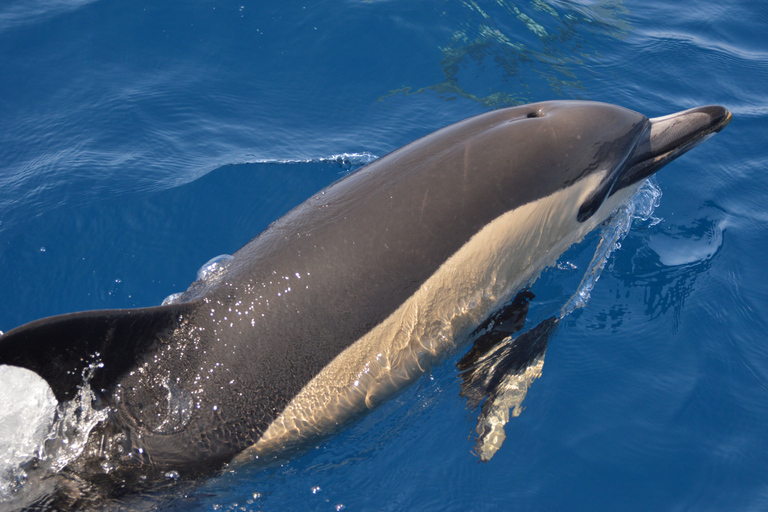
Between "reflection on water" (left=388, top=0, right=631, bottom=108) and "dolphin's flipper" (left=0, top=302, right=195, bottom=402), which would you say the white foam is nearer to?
"dolphin's flipper" (left=0, top=302, right=195, bottom=402)

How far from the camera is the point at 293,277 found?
12.3 ft

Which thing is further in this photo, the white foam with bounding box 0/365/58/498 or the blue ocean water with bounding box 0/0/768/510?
the blue ocean water with bounding box 0/0/768/510

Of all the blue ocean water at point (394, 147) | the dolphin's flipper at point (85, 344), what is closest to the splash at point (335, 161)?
the blue ocean water at point (394, 147)

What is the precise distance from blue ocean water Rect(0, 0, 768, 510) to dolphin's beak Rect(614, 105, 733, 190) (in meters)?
0.91

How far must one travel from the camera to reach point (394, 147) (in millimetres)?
7711

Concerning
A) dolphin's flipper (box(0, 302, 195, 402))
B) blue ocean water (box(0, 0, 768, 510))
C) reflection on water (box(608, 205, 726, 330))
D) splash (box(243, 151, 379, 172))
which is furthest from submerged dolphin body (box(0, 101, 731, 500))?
splash (box(243, 151, 379, 172))

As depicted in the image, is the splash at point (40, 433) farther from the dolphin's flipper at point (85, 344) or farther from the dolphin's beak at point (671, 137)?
the dolphin's beak at point (671, 137)

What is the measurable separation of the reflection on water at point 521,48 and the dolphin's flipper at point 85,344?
19.8ft

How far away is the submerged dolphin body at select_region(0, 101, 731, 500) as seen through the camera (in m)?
3.39

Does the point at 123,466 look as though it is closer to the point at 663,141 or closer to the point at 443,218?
the point at 443,218

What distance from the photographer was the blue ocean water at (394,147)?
15.5 ft

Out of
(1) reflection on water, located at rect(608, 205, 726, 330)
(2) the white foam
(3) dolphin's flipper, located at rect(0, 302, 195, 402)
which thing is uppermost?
(3) dolphin's flipper, located at rect(0, 302, 195, 402)

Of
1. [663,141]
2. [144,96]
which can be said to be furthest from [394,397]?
[144,96]

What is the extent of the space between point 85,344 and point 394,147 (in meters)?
5.16
